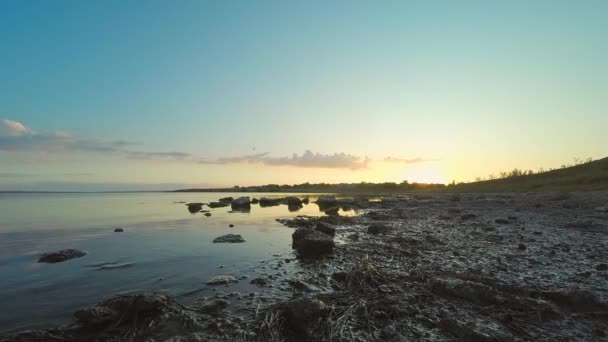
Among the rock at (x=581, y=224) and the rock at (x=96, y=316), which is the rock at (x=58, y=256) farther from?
the rock at (x=581, y=224)

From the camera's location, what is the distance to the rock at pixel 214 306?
22.8 ft

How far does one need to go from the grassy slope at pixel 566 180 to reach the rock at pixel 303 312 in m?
42.9

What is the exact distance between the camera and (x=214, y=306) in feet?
23.4

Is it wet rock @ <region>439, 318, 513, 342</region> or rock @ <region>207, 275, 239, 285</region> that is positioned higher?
wet rock @ <region>439, 318, 513, 342</region>

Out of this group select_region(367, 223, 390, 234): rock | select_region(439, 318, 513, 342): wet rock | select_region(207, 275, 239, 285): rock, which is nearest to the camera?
select_region(439, 318, 513, 342): wet rock

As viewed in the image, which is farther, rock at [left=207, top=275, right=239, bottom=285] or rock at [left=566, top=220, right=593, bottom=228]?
rock at [left=566, top=220, right=593, bottom=228]

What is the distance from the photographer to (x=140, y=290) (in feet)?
27.8

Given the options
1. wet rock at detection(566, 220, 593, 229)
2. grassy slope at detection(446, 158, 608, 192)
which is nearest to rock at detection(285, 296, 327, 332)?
wet rock at detection(566, 220, 593, 229)

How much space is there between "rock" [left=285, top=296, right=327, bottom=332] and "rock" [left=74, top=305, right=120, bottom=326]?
3.59m

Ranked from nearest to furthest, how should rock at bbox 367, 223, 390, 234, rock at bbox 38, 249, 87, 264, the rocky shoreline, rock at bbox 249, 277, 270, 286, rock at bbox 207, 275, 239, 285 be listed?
the rocky shoreline < rock at bbox 249, 277, 270, 286 < rock at bbox 207, 275, 239, 285 < rock at bbox 38, 249, 87, 264 < rock at bbox 367, 223, 390, 234

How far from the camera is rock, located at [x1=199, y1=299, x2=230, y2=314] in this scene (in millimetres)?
6938

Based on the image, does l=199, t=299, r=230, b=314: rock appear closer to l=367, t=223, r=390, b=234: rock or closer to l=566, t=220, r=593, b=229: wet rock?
l=367, t=223, r=390, b=234: rock

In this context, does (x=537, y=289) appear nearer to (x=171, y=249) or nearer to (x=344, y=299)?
(x=344, y=299)

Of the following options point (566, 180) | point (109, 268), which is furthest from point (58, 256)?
point (566, 180)
